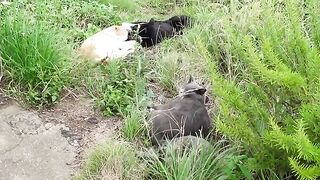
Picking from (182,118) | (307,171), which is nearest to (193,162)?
(182,118)

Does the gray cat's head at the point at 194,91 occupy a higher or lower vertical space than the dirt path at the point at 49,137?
higher

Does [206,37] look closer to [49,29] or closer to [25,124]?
[49,29]

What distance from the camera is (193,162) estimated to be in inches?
125

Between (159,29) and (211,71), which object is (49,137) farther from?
(159,29)

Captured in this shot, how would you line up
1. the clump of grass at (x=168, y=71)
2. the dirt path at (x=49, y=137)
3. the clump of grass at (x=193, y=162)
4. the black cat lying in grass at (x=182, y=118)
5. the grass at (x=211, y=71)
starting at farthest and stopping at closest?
the clump of grass at (x=168, y=71)
the black cat lying in grass at (x=182, y=118)
the dirt path at (x=49, y=137)
the clump of grass at (x=193, y=162)
the grass at (x=211, y=71)

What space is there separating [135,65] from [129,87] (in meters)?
0.33

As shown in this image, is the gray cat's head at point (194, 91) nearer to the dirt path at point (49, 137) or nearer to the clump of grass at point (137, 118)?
the clump of grass at point (137, 118)

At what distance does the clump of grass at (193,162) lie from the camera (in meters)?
3.08

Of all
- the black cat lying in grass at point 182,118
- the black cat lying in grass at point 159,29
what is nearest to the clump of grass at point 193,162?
the black cat lying in grass at point 182,118

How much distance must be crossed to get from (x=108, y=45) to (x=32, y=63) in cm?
73

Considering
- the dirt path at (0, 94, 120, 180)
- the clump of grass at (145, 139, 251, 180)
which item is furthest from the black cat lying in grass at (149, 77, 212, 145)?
the dirt path at (0, 94, 120, 180)

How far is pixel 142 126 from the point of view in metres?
3.55

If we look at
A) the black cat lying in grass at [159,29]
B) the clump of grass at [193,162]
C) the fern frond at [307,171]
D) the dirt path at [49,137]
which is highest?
the fern frond at [307,171]

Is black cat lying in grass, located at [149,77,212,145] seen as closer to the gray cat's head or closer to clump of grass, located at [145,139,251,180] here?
the gray cat's head
